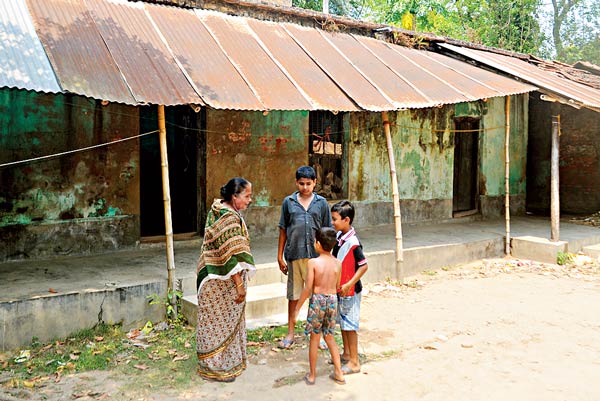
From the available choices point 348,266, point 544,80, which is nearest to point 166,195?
point 348,266

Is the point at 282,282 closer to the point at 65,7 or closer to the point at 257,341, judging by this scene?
the point at 257,341

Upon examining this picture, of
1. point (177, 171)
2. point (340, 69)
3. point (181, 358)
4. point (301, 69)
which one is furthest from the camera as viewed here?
point (177, 171)

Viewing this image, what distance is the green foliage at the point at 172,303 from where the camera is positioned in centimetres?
554

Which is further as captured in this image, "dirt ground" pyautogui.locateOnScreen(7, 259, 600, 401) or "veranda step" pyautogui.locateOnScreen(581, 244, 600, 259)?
"veranda step" pyautogui.locateOnScreen(581, 244, 600, 259)

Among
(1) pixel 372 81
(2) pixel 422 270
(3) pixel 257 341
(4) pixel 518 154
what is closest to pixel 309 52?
(1) pixel 372 81

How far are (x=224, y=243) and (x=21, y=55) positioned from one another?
266 cm

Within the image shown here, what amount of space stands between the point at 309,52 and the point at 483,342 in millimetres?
4620

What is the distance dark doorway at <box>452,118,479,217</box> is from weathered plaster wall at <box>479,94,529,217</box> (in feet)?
0.67

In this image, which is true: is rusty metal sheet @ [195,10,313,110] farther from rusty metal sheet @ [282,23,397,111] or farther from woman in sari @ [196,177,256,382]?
woman in sari @ [196,177,256,382]

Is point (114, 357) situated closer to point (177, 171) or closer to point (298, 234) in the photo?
point (298, 234)

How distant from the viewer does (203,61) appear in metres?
6.07

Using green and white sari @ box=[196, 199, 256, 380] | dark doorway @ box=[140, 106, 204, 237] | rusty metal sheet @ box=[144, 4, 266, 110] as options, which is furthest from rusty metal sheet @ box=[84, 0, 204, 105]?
dark doorway @ box=[140, 106, 204, 237]

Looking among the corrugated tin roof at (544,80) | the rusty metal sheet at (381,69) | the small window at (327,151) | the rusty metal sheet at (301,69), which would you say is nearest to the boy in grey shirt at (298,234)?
the rusty metal sheet at (301,69)

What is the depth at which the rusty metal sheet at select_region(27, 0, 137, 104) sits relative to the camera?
4809 millimetres
